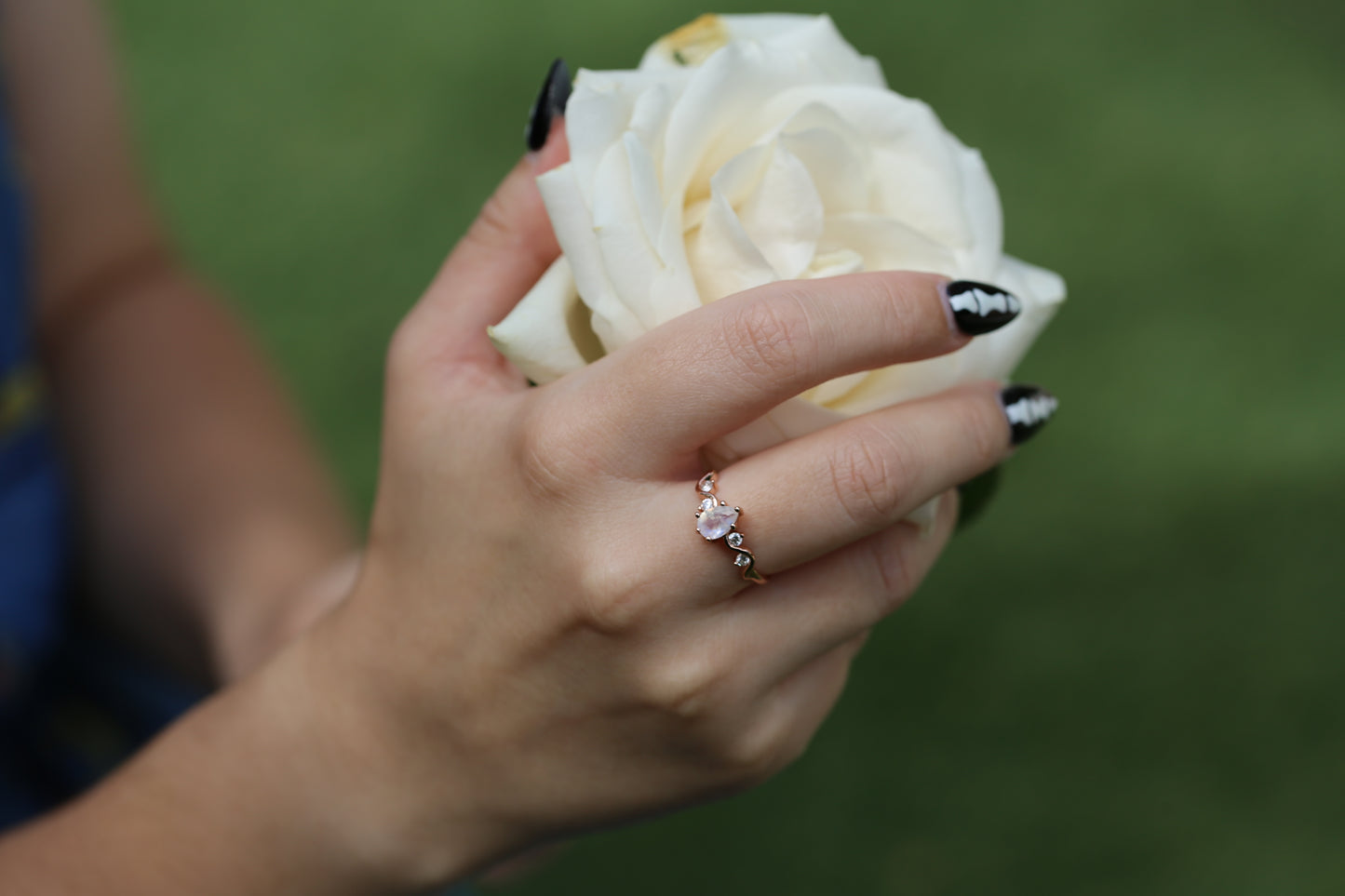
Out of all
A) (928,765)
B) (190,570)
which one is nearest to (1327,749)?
(928,765)

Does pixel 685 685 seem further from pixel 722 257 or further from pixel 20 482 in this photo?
pixel 20 482

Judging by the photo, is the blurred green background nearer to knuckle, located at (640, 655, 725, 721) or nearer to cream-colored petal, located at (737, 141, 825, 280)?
knuckle, located at (640, 655, 725, 721)

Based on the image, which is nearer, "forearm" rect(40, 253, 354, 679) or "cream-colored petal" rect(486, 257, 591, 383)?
"cream-colored petal" rect(486, 257, 591, 383)

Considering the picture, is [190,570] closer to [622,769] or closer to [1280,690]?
[622,769]

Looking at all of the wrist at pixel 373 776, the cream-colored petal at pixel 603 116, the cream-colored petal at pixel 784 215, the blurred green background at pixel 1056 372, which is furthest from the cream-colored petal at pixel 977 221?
the blurred green background at pixel 1056 372

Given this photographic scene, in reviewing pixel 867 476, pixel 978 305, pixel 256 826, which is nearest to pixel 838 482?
pixel 867 476

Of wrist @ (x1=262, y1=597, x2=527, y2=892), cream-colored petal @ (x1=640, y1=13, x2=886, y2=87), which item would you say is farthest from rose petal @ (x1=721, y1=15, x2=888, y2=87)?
wrist @ (x1=262, y1=597, x2=527, y2=892)

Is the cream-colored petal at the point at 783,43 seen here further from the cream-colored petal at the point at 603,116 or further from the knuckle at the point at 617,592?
the knuckle at the point at 617,592
